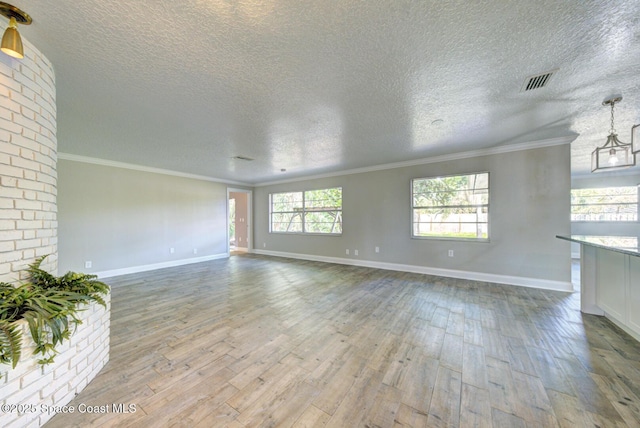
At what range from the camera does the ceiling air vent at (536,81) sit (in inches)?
79.4

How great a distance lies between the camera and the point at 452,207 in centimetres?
468

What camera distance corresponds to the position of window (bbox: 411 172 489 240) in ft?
14.5

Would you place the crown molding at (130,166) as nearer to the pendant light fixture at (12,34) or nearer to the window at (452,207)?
the pendant light fixture at (12,34)

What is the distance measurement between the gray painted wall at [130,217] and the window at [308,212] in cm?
184

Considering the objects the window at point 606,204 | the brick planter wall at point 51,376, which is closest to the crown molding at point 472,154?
the window at point 606,204

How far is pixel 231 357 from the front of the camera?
2.01m

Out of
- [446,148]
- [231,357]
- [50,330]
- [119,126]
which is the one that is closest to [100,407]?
[50,330]

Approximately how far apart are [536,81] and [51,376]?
4380 mm

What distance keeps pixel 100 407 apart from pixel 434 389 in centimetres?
227

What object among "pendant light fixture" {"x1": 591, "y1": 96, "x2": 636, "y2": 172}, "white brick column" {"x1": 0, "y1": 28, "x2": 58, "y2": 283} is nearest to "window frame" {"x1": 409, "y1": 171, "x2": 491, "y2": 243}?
"pendant light fixture" {"x1": 591, "y1": 96, "x2": 636, "y2": 172}

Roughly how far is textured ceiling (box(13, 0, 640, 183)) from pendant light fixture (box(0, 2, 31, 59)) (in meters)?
0.08

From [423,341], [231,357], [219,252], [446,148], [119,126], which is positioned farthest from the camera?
[219,252]

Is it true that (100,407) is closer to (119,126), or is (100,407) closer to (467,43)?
(119,126)

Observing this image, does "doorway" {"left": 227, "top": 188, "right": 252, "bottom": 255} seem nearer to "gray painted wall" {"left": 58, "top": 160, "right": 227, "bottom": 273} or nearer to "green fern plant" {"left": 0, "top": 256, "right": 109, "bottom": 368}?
"gray painted wall" {"left": 58, "top": 160, "right": 227, "bottom": 273}
